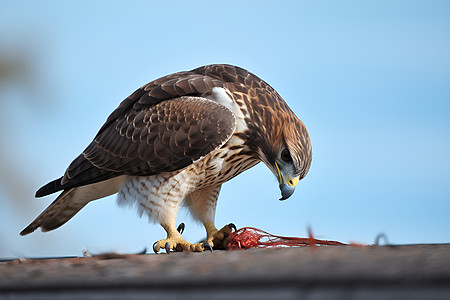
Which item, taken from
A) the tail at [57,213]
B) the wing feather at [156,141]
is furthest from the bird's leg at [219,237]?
the tail at [57,213]

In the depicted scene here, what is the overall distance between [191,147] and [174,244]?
60 centimetres

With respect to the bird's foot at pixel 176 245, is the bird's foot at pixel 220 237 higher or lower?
higher

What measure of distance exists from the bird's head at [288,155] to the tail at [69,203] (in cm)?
114

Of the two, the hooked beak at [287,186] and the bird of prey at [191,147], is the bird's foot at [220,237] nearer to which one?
the bird of prey at [191,147]

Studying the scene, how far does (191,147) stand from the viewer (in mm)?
3590

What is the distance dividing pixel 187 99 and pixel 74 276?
2138 millimetres

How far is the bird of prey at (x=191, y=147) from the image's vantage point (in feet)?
11.9

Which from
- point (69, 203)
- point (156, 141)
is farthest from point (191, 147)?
point (69, 203)

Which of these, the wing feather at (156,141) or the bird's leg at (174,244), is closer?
the bird's leg at (174,244)

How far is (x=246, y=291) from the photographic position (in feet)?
4.97

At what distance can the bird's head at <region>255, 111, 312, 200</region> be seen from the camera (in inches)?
142

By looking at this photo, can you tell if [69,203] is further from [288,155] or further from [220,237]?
[288,155]

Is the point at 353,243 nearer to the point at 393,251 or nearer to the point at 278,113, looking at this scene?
the point at 393,251

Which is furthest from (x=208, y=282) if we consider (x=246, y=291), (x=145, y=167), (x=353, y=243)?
(x=145, y=167)
